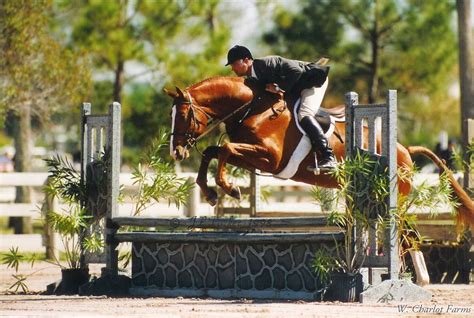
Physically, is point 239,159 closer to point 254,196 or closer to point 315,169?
point 315,169

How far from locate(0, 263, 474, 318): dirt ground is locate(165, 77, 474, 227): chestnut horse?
115 centimetres

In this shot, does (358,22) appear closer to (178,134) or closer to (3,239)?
(3,239)

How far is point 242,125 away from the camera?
1055 cm

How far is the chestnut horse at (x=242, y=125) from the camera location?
410 inches

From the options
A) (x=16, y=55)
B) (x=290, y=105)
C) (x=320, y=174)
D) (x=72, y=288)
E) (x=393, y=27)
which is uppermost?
(x=393, y=27)

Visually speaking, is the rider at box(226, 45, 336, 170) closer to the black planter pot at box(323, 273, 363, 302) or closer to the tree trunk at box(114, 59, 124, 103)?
the black planter pot at box(323, 273, 363, 302)

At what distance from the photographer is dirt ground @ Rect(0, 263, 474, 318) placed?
864 cm

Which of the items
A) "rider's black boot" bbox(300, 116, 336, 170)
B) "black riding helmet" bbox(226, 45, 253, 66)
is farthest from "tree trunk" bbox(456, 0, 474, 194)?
"black riding helmet" bbox(226, 45, 253, 66)

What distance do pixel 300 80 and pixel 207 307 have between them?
241 cm

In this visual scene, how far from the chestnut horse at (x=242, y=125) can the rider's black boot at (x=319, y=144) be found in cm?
19

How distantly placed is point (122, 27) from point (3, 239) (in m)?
8.02

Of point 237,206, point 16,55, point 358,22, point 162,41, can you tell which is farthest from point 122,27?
point 237,206

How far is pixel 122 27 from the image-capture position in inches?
941

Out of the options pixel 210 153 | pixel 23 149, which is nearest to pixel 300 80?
pixel 210 153
